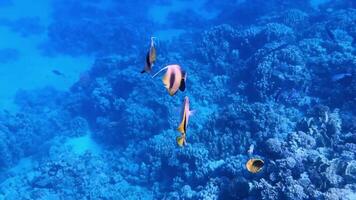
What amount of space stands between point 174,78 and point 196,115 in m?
9.16

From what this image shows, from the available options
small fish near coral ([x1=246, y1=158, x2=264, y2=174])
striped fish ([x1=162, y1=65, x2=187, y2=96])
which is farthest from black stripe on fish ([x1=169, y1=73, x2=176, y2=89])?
small fish near coral ([x1=246, y1=158, x2=264, y2=174])

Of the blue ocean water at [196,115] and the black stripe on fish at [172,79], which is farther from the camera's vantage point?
the blue ocean water at [196,115]

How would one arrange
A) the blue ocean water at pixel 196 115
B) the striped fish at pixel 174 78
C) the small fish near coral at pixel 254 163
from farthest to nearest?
the blue ocean water at pixel 196 115, the small fish near coral at pixel 254 163, the striped fish at pixel 174 78

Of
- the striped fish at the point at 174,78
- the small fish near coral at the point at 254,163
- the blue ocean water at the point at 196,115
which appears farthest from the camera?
the blue ocean water at the point at 196,115

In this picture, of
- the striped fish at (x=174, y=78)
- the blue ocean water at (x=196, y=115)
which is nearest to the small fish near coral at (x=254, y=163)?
the blue ocean water at (x=196, y=115)

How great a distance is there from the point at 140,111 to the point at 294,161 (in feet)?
22.2

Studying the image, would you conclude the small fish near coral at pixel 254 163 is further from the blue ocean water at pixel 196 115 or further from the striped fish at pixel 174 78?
the striped fish at pixel 174 78

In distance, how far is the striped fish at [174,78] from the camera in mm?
2975

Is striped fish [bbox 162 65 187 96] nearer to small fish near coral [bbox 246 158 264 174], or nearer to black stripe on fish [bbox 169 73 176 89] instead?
black stripe on fish [bbox 169 73 176 89]

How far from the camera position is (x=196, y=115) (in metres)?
12.1

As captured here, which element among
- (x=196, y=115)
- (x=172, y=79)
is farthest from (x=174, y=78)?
(x=196, y=115)

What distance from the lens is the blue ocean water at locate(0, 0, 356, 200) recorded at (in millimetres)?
→ 7355

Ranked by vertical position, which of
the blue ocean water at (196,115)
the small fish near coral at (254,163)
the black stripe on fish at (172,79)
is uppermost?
the black stripe on fish at (172,79)

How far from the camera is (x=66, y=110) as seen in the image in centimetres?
1603
